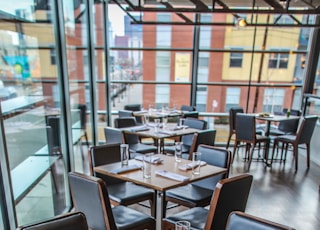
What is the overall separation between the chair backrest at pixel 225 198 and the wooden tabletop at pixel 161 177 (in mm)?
395

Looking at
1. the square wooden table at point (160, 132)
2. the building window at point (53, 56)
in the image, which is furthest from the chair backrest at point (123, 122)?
the building window at point (53, 56)

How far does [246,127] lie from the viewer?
4.82 metres

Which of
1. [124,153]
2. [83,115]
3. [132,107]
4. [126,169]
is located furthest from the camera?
[132,107]

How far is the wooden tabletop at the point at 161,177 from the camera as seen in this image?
2.19 metres

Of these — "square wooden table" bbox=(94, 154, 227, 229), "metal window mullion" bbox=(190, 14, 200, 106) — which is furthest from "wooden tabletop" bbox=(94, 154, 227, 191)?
"metal window mullion" bbox=(190, 14, 200, 106)

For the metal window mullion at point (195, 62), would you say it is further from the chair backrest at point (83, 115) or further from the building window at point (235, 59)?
the chair backrest at point (83, 115)

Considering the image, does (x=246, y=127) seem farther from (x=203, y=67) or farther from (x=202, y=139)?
(x=203, y=67)

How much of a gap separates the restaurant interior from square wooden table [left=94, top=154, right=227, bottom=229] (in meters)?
0.01

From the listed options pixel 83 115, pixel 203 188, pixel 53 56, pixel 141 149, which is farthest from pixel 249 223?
pixel 83 115

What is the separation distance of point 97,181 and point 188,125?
292 cm

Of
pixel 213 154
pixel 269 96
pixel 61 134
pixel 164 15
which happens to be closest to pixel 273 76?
pixel 269 96

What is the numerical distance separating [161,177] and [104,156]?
0.83 metres

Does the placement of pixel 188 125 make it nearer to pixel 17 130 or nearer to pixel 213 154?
pixel 213 154

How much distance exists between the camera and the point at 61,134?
3113 mm
